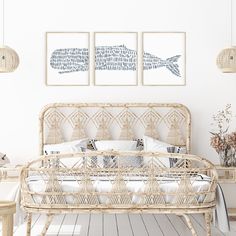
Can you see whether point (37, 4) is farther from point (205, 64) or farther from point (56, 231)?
point (56, 231)

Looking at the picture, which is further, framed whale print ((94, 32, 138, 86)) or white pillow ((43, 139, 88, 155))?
framed whale print ((94, 32, 138, 86))

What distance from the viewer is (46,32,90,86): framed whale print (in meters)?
7.12

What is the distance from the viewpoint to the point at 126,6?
281 inches

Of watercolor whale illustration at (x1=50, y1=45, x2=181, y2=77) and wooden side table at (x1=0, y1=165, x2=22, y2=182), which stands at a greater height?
watercolor whale illustration at (x1=50, y1=45, x2=181, y2=77)

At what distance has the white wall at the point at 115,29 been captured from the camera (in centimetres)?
709

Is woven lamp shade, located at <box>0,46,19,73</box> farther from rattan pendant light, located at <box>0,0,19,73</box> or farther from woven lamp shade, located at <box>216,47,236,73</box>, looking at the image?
woven lamp shade, located at <box>216,47,236,73</box>

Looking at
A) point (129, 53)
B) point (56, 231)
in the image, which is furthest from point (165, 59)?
point (56, 231)

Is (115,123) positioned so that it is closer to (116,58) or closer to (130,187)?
(116,58)

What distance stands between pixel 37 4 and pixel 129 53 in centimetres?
119

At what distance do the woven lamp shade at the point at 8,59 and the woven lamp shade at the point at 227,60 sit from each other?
224cm

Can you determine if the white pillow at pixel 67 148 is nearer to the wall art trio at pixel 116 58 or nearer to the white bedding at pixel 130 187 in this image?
the wall art trio at pixel 116 58

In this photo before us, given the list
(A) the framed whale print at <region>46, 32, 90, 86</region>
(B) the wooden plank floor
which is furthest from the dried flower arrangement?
(A) the framed whale print at <region>46, 32, 90, 86</region>

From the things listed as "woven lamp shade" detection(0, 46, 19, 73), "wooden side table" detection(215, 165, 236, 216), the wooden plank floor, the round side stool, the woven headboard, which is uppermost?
"woven lamp shade" detection(0, 46, 19, 73)

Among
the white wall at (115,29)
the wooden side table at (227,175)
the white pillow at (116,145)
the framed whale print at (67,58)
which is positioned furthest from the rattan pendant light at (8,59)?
the wooden side table at (227,175)
